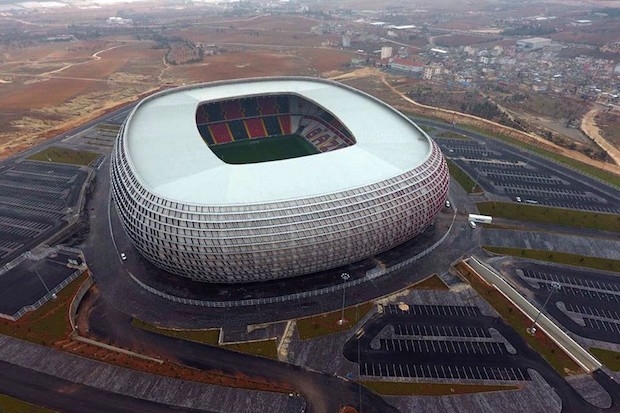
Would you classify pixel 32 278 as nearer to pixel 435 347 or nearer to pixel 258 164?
pixel 258 164

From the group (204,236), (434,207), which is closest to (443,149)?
(434,207)

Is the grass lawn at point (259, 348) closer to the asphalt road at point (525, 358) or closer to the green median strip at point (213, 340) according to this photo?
the green median strip at point (213, 340)

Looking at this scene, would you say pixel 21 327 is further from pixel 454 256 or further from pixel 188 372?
pixel 454 256

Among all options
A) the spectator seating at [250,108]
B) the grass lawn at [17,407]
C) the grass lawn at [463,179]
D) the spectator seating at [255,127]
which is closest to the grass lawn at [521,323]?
the grass lawn at [463,179]

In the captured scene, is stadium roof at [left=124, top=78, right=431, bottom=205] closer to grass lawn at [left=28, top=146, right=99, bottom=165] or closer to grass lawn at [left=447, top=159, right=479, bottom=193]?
grass lawn at [left=447, top=159, right=479, bottom=193]

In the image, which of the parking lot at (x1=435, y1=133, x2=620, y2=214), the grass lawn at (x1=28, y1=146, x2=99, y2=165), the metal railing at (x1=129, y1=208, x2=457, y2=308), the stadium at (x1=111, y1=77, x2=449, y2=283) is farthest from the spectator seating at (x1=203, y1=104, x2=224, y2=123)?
the parking lot at (x1=435, y1=133, x2=620, y2=214)
